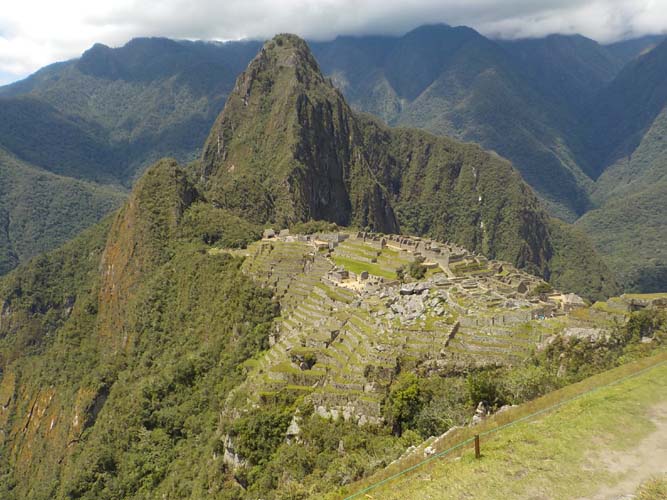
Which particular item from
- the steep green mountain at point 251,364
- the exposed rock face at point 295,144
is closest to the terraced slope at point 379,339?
the steep green mountain at point 251,364

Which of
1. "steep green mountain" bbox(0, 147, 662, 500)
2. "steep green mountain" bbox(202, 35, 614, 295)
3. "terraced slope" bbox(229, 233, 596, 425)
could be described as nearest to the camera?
"steep green mountain" bbox(0, 147, 662, 500)

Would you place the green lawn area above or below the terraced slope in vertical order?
above

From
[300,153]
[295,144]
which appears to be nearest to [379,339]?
[295,144]

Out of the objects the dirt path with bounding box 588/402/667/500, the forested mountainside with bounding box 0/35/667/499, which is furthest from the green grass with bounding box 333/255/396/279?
the dirt path with bounding box 588/402/667/500

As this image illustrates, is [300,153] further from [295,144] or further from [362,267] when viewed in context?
[362,267]

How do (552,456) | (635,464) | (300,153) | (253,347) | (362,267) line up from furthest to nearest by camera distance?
(300,153), (362,267), (253,347), (552,456), (635,464)

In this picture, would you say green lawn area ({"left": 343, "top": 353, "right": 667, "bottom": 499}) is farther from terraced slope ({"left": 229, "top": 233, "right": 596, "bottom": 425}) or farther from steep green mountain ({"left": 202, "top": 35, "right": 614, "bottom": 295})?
steep green mountain ({"left": 202, "top": 35, "right": 614, "bottom": 295})

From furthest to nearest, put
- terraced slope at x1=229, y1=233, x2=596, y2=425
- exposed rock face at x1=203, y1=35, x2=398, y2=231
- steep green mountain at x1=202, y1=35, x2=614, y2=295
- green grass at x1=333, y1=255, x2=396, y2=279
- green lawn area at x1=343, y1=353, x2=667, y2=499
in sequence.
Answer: steep green mountain at x1=202, y1=35, x2=614, y2=295
exposed rock face at x1=203, y1=35, x2=398, y2=231
green grass at x1=333, y1=255, x2=396, y2=279
terraced slope at x1=229, y1=233, x2=596, y2=425
green lawn area at x1=343, y1=353, x2=667, y2=499

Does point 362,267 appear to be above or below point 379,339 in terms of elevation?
below
